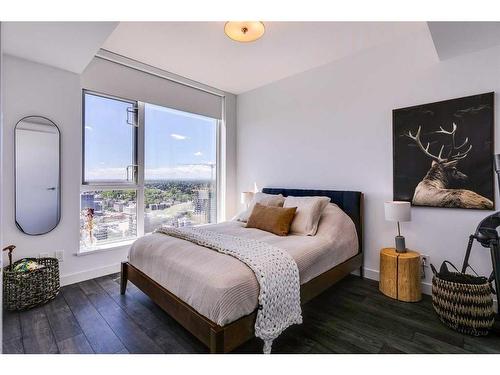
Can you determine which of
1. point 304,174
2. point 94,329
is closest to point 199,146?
point 304,174

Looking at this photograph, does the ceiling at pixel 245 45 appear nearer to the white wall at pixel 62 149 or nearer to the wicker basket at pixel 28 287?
the white wall at pixel 62 149

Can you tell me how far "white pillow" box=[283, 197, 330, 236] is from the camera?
2697mm

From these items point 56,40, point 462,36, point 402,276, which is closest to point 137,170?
point 56,40

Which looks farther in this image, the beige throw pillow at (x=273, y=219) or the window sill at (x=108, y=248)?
the window sill at (x=108, y=248)

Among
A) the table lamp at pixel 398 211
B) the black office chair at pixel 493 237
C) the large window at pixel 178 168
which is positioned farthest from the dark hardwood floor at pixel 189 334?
the large window at pixel 178 168

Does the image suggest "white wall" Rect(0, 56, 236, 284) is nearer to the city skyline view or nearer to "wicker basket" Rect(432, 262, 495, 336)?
the city skyline view

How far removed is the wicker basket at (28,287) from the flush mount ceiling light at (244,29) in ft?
9.29

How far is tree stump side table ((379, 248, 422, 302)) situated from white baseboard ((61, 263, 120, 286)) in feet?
10.2

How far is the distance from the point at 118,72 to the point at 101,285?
2.55m

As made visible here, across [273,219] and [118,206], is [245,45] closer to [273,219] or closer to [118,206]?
[273,219]

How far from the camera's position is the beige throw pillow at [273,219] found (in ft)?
8.95

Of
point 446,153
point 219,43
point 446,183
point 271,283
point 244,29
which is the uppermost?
point 219,43

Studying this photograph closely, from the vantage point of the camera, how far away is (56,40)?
2.20m

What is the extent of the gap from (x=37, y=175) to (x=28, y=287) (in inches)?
43.9
